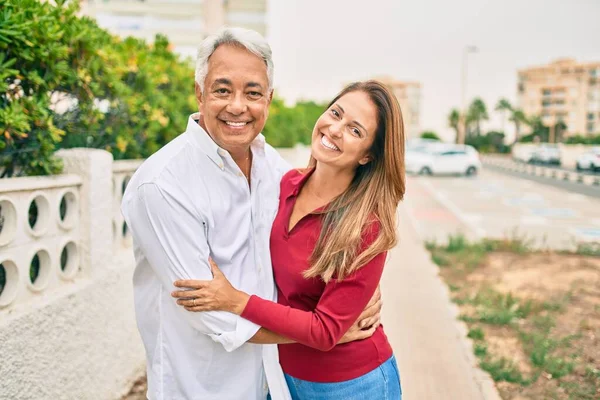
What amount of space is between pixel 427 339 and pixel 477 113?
98290 millimetres

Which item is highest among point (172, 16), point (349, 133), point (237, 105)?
point (172, 16)

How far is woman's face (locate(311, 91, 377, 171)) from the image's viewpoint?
223cm

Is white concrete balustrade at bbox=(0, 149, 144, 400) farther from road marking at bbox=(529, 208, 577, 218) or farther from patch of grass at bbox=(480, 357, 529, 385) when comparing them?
road marking at bbox=(529, 208, 577, 218)

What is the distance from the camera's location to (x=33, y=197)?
112 inches

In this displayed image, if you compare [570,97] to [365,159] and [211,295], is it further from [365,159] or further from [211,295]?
[211,295]

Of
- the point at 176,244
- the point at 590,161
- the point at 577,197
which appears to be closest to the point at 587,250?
the point at 176,244

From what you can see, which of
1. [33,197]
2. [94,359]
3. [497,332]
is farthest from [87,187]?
[497,332]

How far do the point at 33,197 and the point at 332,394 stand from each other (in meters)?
1.74

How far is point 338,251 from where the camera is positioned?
2006 millimetres

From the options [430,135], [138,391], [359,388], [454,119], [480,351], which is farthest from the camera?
[454,119]

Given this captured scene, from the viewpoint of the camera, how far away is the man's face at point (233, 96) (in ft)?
6.63

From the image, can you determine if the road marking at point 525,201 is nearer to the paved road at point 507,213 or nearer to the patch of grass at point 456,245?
the paved road at point 507,213

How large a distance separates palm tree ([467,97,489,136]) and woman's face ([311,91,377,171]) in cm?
9962

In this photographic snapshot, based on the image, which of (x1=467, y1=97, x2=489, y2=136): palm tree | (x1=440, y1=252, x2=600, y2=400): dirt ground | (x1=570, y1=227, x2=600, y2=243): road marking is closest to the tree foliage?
(x1=440, y1=252, x2=600, y2=400): dirt ground
